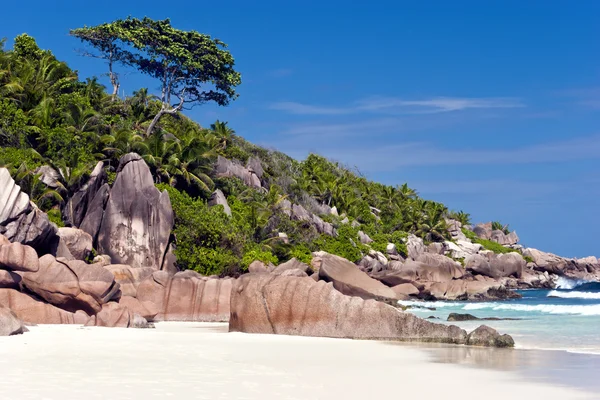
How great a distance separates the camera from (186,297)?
79.4 ft

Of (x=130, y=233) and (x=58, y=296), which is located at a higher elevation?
(x=130, y=233)

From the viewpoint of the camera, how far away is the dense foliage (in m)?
35.3

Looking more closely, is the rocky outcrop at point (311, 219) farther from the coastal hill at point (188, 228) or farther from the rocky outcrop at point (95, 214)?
the rocky outcrop at point (95, 214)

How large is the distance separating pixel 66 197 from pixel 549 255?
205 ft

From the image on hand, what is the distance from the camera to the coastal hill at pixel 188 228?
18750mm

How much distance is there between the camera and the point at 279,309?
1817cm

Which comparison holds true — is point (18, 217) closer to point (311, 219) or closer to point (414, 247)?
point (311, 219)

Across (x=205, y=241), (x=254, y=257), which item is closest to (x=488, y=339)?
(x=205, y=241)

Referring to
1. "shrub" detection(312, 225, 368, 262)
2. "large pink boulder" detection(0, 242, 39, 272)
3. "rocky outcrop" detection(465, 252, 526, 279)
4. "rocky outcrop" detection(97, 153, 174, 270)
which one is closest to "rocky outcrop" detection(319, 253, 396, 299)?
"rocky outcrop" detection(97, 153, 174, 270)

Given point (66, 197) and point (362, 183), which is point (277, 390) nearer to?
point (66, 197)

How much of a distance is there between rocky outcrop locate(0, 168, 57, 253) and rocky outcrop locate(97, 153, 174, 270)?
31.7 ft

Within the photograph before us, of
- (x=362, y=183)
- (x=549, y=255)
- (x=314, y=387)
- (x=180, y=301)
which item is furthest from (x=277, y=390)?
(x=549, y=255)

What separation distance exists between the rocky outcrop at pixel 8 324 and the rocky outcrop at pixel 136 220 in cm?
1859

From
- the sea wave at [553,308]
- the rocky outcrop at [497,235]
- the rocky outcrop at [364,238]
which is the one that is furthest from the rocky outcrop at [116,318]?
the rocky outcrop at [497,235]
